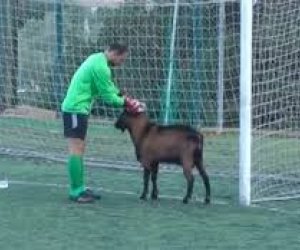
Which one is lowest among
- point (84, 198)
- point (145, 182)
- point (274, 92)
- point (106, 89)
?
point (84, 198)

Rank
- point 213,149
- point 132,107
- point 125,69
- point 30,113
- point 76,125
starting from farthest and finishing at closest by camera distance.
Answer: point 30,113
point 125,69
point 213,149
point 132,107
point 76,125

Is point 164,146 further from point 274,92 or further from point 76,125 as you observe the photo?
point 274,92

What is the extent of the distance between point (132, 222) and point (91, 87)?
1.80 metres

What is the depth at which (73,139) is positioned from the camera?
10461 millimetres

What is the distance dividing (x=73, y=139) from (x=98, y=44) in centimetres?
494

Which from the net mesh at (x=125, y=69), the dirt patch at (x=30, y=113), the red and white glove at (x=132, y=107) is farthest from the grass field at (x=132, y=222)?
the dirt patch at (x=30, y=113)

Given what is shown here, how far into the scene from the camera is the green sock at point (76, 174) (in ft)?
34.2

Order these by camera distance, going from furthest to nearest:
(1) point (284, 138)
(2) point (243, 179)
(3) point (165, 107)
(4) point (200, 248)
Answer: (3) point (165, 107), (1) point (284, 138), (2) point (243, 179), (4) point (200, 248)

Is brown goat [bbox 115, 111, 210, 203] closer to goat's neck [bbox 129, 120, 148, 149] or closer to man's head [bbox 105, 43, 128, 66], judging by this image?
goat's neck [bbox 129, 120, 148, 149]

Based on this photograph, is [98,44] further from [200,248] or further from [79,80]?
[200,248]

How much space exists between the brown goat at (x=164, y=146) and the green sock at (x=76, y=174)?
60 centimetres

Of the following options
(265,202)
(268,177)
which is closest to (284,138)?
(268,177)

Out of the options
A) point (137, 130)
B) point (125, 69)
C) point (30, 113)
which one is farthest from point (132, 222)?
point (30, 113)

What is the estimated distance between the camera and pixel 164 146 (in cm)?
1035
